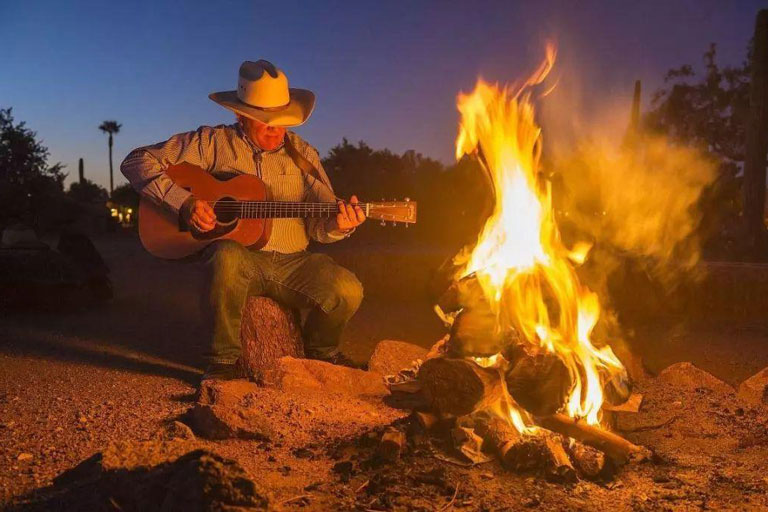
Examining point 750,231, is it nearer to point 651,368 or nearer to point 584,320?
point 651,368

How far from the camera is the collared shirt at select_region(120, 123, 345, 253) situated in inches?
184

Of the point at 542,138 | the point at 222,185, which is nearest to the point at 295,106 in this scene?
the point at 222,185

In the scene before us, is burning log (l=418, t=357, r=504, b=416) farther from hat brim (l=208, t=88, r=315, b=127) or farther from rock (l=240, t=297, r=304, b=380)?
hat brim (l=208, t=88, r=315, b=127)

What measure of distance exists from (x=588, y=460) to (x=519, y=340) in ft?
2.77

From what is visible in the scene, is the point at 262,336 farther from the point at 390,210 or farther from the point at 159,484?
the point at 159,484

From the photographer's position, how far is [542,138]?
441 centimetres

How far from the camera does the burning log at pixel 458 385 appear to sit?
11.0 ft

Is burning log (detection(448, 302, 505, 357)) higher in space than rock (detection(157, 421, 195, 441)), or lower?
higher

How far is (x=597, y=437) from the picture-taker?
3.24 m

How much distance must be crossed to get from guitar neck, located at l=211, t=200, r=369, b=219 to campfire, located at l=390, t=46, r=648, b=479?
3.34 ft

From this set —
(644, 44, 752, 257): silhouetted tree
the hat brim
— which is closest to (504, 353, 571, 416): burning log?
the hat brim

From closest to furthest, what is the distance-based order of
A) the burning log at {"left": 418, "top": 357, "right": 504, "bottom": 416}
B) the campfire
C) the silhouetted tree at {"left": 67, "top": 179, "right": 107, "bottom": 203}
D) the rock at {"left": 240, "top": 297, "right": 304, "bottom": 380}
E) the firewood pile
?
1. the firewood pile
2. the campfire
3. the burning log at {"left": 418, "top": 357, "right": 504, "bottom": 416}
4. the rock at {"left": 240, "top": 297, "right": 304, "bottom": 380}
5. the silhouetted tree at {"left": 67, "top": 179, "right": 107, "bottom": 203}

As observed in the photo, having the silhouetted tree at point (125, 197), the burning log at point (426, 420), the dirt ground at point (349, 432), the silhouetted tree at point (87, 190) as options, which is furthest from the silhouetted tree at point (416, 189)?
the silhouetted tree at point (87, 190)

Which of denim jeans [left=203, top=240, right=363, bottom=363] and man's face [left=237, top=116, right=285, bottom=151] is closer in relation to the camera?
denim jeans [left=203, top=240, right=363, bottom=363]
